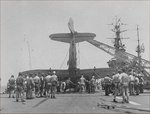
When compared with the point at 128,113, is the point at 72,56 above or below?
above

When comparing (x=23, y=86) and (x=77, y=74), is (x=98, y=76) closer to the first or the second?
(x=77, y=74)

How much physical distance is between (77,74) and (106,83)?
36.4 feet

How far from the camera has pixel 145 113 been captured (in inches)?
414

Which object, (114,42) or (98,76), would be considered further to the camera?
(114,42)

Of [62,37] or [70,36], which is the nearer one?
[70,36]

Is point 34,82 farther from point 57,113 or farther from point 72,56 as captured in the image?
point 72,56

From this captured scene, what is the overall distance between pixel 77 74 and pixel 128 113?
23784 millimetres

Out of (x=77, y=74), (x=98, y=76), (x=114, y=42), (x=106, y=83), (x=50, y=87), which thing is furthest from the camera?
(x=114, y=42)

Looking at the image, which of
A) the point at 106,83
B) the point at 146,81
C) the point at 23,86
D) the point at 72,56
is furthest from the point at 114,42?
the point at 23,86

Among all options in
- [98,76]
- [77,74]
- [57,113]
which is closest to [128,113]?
[57,113]

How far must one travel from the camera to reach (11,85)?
22203 mm

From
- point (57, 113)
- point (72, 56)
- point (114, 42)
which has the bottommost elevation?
point (57, 113)

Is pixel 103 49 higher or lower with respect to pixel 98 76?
higher

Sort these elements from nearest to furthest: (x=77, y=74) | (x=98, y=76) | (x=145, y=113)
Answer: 1. (x=145, y=113)
2. (x=77, y=74)
3. (x=98, y=76)
